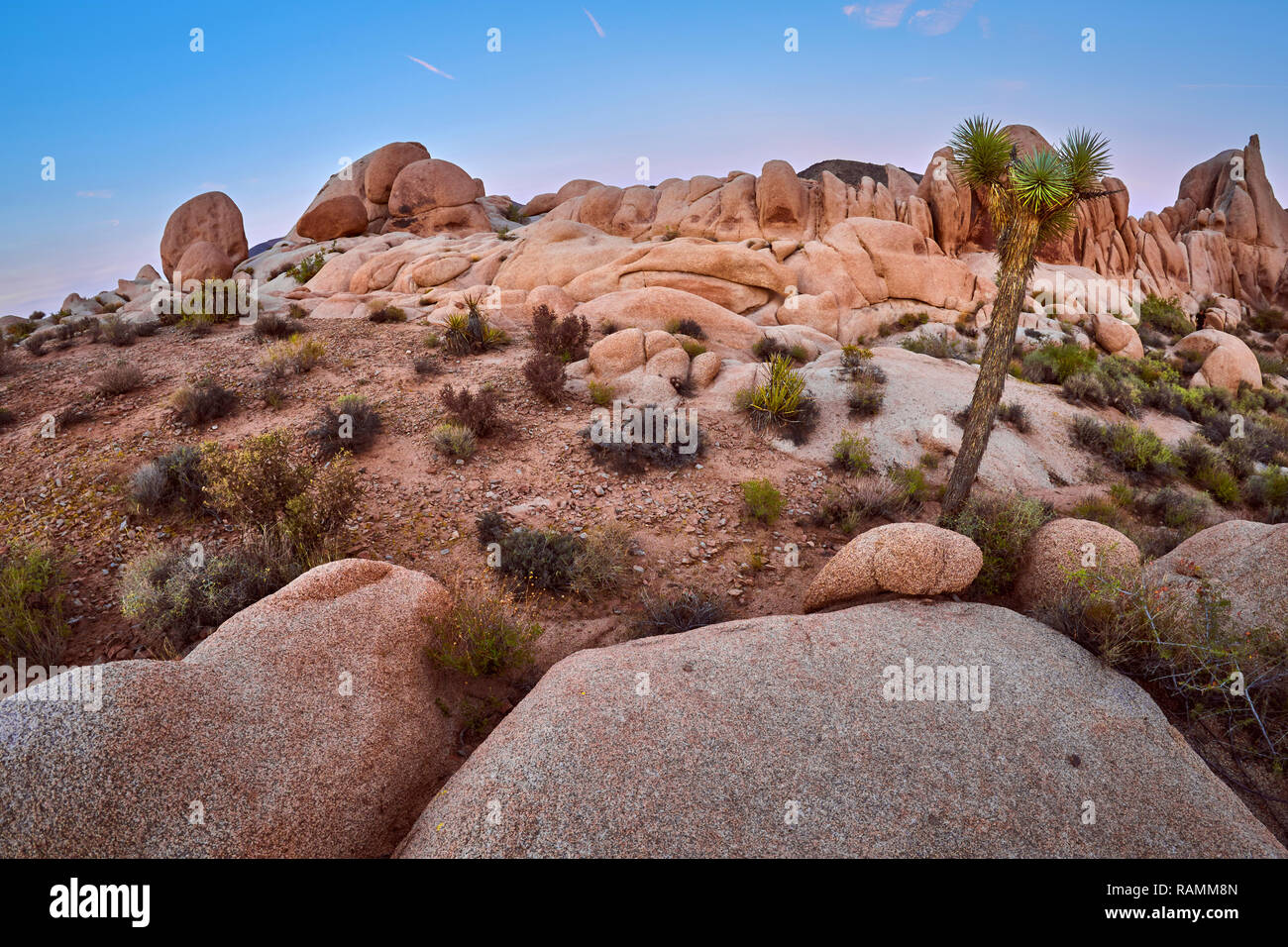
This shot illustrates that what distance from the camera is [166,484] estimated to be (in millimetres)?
7668

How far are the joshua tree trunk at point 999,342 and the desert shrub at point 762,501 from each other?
97.2 inches

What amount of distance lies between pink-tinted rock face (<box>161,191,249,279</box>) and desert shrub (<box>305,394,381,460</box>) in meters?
30.2

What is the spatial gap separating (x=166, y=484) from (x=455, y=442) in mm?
3908

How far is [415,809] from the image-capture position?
3.70 m

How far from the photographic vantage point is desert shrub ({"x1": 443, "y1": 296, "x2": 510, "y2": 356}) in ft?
46.4

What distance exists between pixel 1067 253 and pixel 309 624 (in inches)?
1656

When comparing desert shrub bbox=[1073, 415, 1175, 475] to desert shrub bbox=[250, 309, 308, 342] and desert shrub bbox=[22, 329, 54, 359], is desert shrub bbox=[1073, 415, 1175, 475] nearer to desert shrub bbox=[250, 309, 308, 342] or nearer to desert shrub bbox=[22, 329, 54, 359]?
desert shrub bbox=[250, 309, 308, 342]

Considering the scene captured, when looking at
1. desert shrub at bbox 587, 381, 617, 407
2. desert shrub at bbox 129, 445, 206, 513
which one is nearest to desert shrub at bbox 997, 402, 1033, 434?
desert shrub at bbox 587, 381, 617, 407

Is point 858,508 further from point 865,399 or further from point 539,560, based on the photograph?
point 539,560

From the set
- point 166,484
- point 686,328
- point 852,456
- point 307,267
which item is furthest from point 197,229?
point 852,456

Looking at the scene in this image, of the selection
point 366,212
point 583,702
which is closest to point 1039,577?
point 583,702

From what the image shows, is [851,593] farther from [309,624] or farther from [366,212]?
[366,212]

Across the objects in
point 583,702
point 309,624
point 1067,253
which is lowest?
point 583,702
